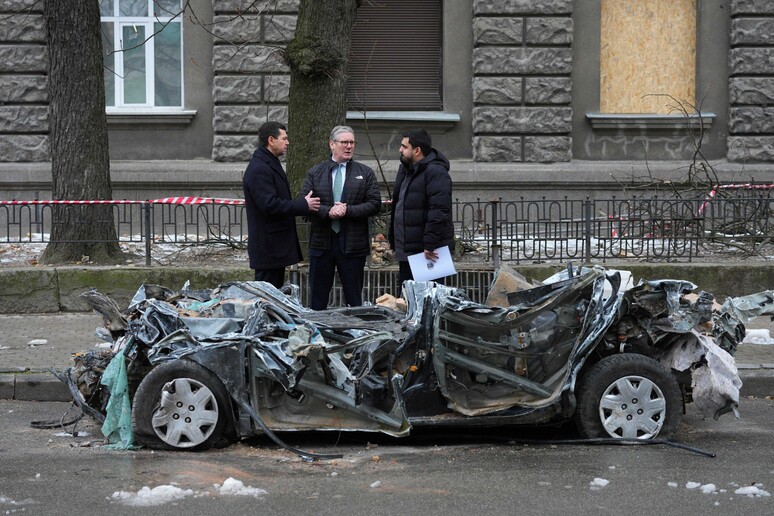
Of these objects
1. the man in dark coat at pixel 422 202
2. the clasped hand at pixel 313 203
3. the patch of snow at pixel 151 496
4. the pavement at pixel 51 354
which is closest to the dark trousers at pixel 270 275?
the clasped hand at pixel 313 203

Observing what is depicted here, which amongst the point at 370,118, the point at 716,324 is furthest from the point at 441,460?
the point at 370,118

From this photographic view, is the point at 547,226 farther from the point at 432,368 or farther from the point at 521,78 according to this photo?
the point at 432,368

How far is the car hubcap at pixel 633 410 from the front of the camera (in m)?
6.43

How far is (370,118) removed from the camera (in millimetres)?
16031

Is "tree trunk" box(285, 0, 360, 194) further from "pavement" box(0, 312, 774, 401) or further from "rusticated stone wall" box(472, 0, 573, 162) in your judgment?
"rusticated stone wall" box(472, 0, 573, 162)

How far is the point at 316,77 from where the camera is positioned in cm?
1030

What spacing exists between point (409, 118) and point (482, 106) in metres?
1.05

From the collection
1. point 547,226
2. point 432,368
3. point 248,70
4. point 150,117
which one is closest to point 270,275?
point 432,368

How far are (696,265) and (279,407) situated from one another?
20.5 feet

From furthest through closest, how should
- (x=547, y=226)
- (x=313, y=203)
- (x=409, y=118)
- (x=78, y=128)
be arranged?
(x=409, y=118)
(x=78, y=128)
(x=547, y=226)
(x=313, y=203)

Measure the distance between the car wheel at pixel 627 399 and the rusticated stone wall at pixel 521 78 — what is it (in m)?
9.66

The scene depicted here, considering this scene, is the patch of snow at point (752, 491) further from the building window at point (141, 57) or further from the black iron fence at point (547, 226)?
the building window at point (141, 57)

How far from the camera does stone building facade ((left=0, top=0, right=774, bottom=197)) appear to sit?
1555 cm

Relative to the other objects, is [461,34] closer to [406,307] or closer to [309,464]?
[406,307]
